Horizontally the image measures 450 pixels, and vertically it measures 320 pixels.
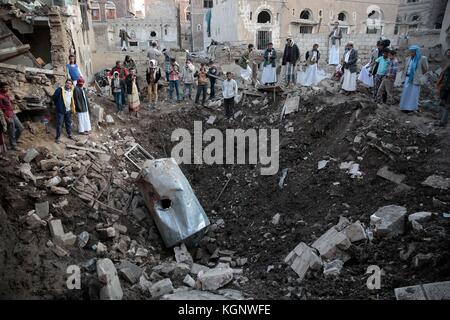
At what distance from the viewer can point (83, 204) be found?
6195 mm

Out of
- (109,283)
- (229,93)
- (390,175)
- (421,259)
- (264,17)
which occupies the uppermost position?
(264,17)

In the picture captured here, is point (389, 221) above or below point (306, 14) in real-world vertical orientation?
below

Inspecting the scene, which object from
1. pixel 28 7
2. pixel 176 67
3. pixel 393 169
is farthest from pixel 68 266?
pixel 176 67

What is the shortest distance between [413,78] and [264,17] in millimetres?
15938

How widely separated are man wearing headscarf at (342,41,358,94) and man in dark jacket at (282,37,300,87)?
1.74 metres

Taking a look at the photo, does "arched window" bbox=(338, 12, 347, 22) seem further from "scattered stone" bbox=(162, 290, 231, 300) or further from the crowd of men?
"scattered stone" bbox=(162, 290, 231, 300)

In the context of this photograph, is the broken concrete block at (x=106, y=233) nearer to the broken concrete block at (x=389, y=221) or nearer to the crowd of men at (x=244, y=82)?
the crowd of men at (x=244, y=82)

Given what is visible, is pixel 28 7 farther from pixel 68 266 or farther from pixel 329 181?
pixel 329 181

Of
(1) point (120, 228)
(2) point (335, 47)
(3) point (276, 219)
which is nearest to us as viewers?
(1) point (120, 228)

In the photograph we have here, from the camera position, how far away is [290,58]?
1057 cm

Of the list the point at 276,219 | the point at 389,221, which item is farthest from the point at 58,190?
the point at 389,221

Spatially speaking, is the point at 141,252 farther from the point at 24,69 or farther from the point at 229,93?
the point at 229,93

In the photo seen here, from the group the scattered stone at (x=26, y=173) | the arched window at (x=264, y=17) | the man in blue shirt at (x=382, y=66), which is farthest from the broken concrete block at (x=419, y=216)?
the arched window at (x=264, y=17)

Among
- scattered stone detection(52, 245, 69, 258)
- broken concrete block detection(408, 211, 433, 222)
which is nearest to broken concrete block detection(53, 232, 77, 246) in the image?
scattered stone detection(52, 245, 69, 258)
